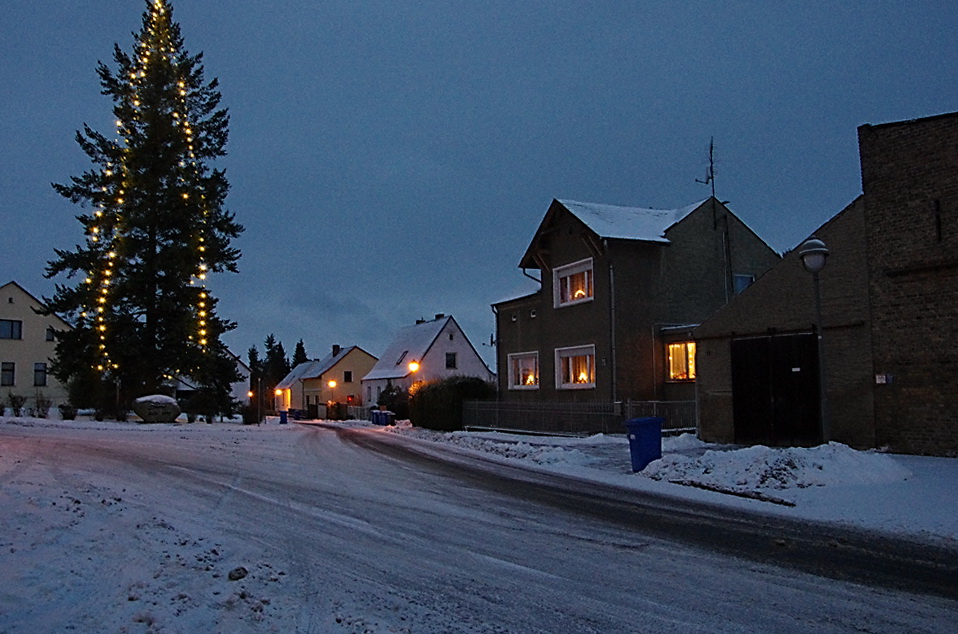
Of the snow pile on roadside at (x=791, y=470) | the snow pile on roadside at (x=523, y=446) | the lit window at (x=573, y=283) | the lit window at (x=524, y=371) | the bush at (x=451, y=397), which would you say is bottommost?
the snow pile on roadside at (x=523, y=446)

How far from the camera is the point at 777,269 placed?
740 inches

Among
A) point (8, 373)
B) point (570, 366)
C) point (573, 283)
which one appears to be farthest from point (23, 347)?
point (573, 283)

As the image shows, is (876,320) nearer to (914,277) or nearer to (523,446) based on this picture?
(914,277)

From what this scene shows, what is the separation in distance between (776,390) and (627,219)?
12052mm

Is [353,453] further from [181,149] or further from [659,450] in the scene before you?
[181,149]

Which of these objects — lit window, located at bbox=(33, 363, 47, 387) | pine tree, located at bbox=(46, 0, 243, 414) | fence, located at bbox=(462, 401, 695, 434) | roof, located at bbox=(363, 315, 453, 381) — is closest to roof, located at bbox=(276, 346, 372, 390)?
roof, located at bbox=(363, 315, 453, 381)

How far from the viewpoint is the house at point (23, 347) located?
5209 centimetres

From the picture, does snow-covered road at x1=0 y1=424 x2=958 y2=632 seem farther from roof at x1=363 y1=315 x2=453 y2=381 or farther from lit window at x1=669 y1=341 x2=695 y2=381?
A: roof at x1=363 y1=315 x2=453 y2=381

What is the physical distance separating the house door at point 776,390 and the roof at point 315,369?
6188 cm

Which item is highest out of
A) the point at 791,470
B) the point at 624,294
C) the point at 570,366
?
the point at 624,294

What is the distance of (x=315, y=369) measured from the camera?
3346 inches

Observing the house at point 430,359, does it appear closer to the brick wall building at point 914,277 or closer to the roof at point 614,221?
the roof at point 614,221

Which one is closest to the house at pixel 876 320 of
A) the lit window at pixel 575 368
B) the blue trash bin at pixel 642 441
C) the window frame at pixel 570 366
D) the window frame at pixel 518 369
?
the blue trash bin at pixel 642 441

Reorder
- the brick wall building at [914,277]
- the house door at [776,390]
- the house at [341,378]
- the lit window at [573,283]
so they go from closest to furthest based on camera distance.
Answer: the brick wall building at [914,277], the house door at [776,390], the lit window at [573,283], the house at [341,378]
